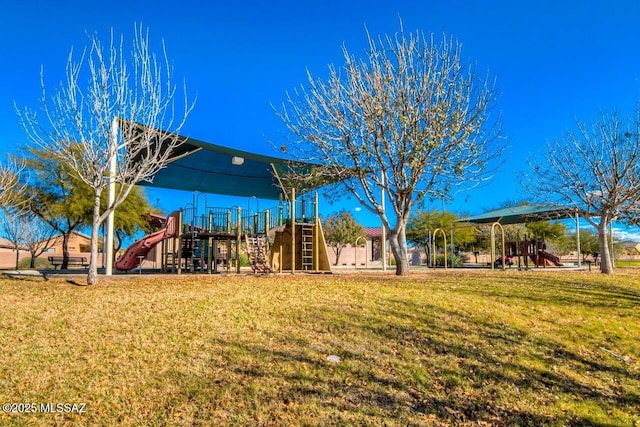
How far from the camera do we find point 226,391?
4.22m

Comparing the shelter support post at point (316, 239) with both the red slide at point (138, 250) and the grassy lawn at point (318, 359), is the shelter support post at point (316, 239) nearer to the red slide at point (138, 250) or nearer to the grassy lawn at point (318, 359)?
the red slide at point (138, 250)

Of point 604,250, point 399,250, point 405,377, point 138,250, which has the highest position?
point 138,250

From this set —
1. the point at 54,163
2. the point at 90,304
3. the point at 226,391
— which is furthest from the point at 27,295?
the point at 54,163

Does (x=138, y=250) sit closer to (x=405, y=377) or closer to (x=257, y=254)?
(x=257, y=254)

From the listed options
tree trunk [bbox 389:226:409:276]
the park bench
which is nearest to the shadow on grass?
tree trunk [bbox 389:226:409:276]

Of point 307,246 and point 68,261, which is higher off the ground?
point 307,246

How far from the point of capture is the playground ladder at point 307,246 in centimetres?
1581

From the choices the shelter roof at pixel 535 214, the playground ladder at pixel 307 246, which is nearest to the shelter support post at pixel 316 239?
the playground ladder at pixel 307 246

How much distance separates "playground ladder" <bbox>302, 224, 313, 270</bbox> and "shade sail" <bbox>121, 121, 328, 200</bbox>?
5.06 feet

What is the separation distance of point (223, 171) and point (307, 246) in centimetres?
529

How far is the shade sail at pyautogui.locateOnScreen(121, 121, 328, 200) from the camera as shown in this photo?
15437mm

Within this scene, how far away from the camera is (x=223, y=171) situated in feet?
60.7

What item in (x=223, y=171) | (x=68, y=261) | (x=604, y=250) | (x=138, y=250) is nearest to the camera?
(x=604, y=250)

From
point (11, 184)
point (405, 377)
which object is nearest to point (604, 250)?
point (405, 377)
